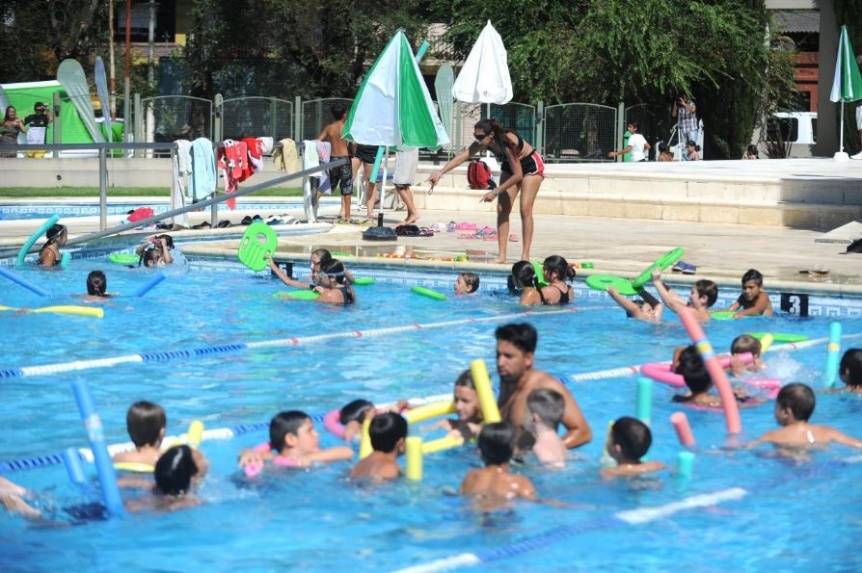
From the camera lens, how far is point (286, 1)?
40.6 m

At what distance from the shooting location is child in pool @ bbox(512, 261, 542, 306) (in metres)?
12.3

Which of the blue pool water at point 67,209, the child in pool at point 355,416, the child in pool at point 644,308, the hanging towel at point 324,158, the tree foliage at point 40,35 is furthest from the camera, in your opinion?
the tree foliage at point 40,35

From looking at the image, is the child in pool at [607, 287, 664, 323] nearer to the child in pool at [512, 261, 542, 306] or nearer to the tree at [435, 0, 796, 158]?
the child in pool at [512, 261, 542, 306]

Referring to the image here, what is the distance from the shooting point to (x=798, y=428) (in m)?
7.41

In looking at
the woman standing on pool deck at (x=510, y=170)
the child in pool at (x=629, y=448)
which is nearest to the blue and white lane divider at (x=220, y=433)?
the child in pool at (x=629, y=448)

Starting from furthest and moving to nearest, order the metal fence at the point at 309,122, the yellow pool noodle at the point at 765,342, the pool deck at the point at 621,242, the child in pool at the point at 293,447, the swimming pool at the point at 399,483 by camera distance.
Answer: the metal fence at the point at 309,122, the pool deck at the point at 621,242, the yellow pool noodle at the point at 765,342, the child in pool at the point at 293,447, the swimming pool at the point at 399,483

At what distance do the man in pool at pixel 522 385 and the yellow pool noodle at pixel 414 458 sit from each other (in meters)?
0.62

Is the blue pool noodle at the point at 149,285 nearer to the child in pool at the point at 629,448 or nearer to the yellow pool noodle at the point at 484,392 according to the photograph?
the yellow pool noodle at the point at 484,392

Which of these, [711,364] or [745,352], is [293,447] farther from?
[745,352]

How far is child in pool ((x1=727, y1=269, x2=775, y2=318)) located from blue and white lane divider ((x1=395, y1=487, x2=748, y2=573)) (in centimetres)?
486

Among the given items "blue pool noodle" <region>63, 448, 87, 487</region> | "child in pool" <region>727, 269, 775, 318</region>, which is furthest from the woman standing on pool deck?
"blue pool noodle" <region>63, 448, 87, 487</region>

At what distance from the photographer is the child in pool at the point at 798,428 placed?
24.2 ft

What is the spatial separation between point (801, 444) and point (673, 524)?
4.85ft

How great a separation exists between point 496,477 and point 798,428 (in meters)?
2.04
